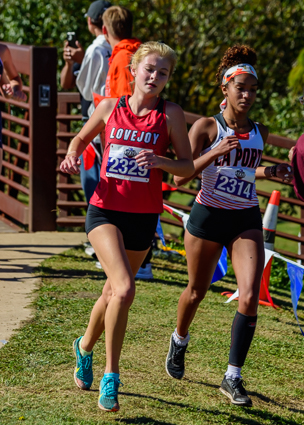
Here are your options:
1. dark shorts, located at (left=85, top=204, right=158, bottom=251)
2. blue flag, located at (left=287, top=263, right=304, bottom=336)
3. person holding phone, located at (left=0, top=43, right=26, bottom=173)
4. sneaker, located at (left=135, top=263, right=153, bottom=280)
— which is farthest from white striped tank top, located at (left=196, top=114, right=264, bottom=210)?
sneaker, located at (left=135, top=263, right=153, bottom=280)

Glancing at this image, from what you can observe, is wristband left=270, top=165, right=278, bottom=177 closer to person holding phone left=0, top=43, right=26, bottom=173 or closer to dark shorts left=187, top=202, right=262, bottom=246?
dark shorts left=187, top=202, right=262, bottom=246

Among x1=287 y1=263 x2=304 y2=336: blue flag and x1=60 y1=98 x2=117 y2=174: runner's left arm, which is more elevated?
x1=60 y1=98 x2=117 y2=174: runner's left arm

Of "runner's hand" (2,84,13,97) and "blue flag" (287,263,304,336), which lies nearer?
"blue flag" (287,263,304,336)

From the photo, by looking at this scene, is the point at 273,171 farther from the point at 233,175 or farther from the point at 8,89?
the point at 8,89

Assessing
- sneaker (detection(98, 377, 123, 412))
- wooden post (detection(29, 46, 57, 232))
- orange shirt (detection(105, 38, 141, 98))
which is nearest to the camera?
sneaker (detection(98, 377, 123, 412))

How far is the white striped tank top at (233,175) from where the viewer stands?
4.02m

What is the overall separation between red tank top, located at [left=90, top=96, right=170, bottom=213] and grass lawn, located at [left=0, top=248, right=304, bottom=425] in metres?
1.07

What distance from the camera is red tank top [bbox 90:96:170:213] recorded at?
3.60 m

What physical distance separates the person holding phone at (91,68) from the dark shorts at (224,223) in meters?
2.16

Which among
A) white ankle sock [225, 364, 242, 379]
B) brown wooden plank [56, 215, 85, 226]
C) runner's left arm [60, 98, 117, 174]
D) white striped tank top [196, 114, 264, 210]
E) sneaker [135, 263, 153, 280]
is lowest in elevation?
brown wooden plank [56, 215, 85, 226]

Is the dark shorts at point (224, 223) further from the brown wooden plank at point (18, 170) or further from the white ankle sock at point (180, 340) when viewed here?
the brown wooden plank at point (18, 170)

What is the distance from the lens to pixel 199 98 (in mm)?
12414

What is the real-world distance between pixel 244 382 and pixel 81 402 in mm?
1124

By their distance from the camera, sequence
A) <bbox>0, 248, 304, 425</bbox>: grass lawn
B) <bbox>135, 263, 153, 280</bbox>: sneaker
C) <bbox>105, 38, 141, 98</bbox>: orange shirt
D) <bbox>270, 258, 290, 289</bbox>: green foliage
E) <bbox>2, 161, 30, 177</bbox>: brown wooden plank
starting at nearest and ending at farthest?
<bbox>0, 248, 304, 425</bbox>: grass lawn
<bbox>105, 38, 141, 98</bbox>: orange shirt
<bbox>135, 263, 153, 280</bbox>: sneaker
<bbox>270, 258, 290, 289</bbox>: green foliage
<bbox>2, 161, 30, 177</bbox>: brown wooden plank
